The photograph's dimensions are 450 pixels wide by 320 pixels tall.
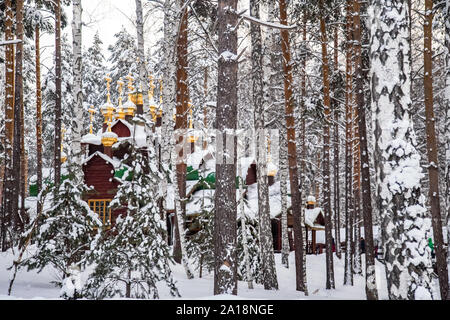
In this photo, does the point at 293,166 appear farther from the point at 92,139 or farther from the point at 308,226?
the point at 92,139

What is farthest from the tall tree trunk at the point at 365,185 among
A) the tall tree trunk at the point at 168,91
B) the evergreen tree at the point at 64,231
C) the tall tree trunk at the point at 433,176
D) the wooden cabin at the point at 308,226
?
the wooden cabin at the point at 308,226

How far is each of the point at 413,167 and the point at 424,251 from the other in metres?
1.06

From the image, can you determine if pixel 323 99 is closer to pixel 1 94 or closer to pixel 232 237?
pixel 232 237

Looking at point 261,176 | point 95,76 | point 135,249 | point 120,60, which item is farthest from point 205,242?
point 95,76

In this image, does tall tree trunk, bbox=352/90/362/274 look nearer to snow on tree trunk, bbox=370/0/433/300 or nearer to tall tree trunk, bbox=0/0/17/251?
snow on tree trunk, bbox=370/0/433/300

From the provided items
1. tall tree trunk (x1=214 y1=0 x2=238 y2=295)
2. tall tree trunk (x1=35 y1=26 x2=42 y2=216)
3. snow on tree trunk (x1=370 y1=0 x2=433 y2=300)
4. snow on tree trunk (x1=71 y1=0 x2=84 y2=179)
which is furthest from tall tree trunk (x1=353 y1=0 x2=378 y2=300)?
tall tree trunk (x1=35 y1=26 x2=42 y2=216)

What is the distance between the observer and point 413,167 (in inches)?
217

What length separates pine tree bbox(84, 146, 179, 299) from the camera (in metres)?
8.50

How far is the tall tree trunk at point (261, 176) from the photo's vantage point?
1299cm

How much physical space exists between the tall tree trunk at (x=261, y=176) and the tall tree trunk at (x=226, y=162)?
5521mm

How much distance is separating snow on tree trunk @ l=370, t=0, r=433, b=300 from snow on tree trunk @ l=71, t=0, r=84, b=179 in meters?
6.59
